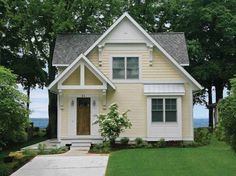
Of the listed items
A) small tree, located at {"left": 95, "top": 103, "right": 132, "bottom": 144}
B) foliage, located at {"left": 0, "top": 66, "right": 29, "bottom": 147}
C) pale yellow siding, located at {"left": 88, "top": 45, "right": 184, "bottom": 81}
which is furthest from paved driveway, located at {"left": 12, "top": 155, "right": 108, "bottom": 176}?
pale yellow siding, located at {"left": 88, "top": 45, "right": 184, "bottom": 81}

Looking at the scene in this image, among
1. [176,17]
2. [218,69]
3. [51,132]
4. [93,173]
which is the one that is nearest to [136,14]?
Answer: [176,17]

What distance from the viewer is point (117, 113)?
27.7 m

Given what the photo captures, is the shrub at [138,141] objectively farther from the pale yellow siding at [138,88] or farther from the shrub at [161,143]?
the pale yellow siding at [138,88]

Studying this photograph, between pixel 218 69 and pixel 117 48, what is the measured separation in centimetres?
1737

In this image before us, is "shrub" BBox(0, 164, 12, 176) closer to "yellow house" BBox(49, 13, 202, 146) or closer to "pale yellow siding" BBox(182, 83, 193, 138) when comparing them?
"yellow house" BBox(49, 13, 202, 146)

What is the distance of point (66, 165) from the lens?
2080cm

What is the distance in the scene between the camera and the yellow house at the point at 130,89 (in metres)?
29.6

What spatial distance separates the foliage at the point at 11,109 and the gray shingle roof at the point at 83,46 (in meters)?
13.2

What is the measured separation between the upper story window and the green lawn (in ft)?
22.9

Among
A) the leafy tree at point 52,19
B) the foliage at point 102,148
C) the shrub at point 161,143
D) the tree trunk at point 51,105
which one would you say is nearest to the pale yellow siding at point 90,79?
the foliage at point 102,148

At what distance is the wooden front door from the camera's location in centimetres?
2995

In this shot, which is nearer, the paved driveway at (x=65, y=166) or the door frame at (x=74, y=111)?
the paved driveway at (x=65, y=166)

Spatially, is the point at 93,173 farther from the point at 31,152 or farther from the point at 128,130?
the point at 128,130

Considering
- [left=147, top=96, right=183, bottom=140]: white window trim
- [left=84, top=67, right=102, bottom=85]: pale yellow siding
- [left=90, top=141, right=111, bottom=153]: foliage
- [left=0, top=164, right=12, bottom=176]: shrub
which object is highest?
[left=84, top=67, right=102, bottom=85]: pale yellow siding
